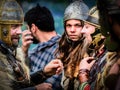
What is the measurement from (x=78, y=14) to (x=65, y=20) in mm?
190

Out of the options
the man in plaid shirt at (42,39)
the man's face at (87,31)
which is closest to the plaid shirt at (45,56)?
the man in plaid shirt at (42,39)

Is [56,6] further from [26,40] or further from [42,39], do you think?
[26,40]

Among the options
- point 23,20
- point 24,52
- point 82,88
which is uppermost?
point 23,20

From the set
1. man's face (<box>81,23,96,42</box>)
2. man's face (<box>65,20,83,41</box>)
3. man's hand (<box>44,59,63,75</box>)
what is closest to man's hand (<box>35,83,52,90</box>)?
man's hand (<box>44,59,63,75</box>)

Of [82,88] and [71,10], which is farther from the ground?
[71,10]

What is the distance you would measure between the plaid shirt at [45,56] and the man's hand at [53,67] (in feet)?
0.16

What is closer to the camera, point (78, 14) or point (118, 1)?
point (118, 1)

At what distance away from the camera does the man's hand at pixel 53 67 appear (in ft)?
21.5

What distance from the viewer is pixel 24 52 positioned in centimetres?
664

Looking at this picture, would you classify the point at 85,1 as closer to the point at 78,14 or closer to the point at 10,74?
the point at 78,14

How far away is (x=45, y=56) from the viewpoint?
6570 millimetres

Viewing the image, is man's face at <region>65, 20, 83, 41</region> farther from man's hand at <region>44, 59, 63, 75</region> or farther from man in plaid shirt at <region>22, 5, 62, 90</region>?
man's hand at <region>44, 59, 63, 75</region>

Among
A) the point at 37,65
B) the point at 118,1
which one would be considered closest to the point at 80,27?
the point at 37,65

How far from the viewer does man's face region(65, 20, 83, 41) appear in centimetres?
653
